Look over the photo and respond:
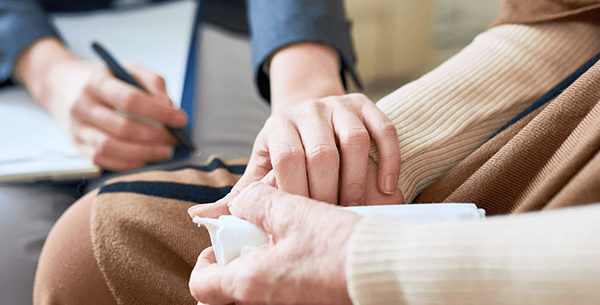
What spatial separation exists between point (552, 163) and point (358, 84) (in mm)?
392

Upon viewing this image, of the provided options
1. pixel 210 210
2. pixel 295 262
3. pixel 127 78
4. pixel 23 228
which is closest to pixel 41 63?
pixel 127 78

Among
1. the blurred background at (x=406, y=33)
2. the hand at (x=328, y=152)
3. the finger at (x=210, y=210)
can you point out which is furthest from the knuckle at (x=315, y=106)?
the blurred background at (x=406, y=33)

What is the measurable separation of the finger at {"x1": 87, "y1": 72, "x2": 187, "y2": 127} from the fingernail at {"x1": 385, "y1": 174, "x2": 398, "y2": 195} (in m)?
0.37

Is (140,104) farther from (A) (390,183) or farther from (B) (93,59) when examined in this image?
(A) (390,183)

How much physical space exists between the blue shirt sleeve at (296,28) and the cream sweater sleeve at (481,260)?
0.37 meters

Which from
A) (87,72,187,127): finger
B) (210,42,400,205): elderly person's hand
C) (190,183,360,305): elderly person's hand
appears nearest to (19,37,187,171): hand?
(87,72,187,127): finger

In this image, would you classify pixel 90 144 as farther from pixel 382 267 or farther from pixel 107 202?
pixel 382 267

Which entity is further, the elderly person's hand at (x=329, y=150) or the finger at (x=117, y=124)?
the finger at (x=117, y=124)

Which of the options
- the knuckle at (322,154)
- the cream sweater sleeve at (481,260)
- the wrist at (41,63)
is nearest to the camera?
the cream sweater sleeve at (481,260)

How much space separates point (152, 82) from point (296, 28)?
0.23 m

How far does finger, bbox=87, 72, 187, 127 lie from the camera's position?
68 cm

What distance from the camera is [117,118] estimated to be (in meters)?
0.69

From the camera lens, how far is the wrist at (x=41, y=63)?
2.60 ft

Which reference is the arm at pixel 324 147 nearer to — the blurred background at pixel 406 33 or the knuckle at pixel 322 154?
the knuckle at pixel 322 154
